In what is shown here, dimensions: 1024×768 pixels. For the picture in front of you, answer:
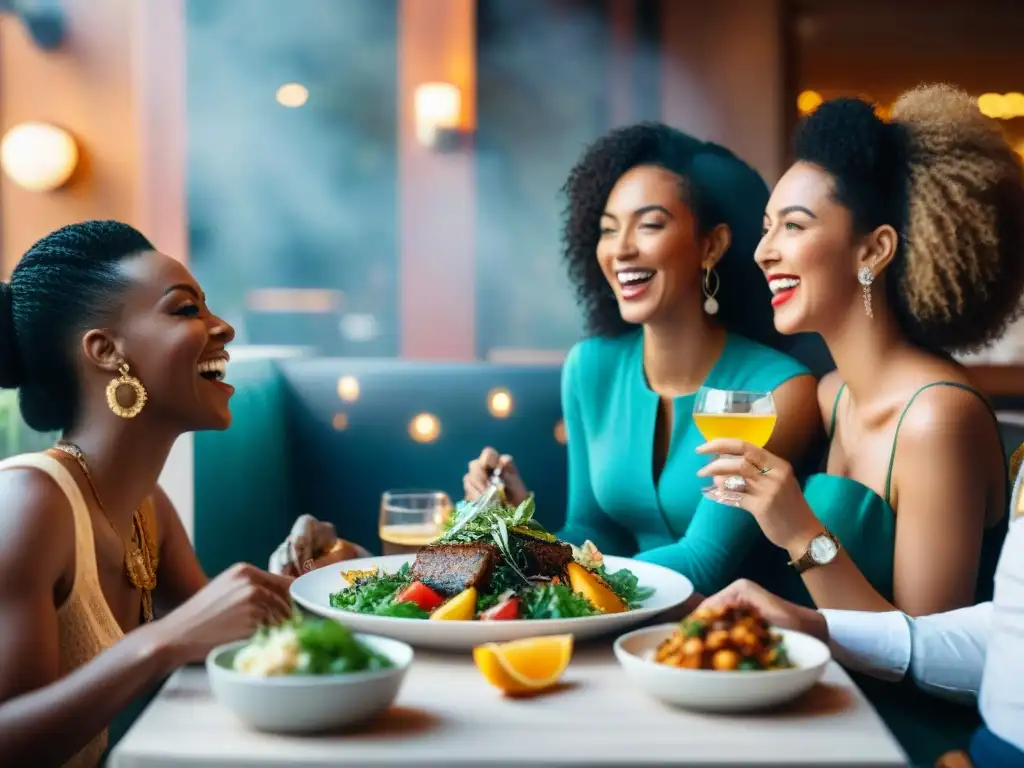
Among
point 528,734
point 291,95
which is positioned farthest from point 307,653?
point 291,95

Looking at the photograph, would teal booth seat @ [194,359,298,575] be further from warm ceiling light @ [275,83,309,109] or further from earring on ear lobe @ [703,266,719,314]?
warm ceiling light @ [275,83,309,109]

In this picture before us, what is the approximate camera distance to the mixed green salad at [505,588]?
1.32 meters

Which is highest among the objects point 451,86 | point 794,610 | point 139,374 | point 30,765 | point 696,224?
point 451,86

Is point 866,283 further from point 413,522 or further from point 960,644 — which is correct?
point 413,522

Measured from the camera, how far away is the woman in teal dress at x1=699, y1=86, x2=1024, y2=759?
176cm

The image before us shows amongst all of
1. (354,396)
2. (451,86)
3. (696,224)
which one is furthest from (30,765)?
(451,86)

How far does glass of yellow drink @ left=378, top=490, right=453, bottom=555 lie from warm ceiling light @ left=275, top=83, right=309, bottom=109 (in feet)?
14.3

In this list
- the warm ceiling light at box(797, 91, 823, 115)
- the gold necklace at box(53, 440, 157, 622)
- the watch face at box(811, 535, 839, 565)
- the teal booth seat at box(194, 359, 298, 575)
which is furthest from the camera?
the warm ceiling light at box(797, 91, 823, 115)

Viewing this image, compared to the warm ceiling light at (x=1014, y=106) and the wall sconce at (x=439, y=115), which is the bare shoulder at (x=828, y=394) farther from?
the warm ceiling light at (x=1014, y=106)

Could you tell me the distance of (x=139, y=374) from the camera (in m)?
1.51

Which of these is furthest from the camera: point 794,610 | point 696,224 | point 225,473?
point 225,473

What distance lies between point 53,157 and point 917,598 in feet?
16.2

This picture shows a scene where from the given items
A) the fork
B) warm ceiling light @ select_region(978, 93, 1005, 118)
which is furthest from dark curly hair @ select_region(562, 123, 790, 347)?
warm ceiling light @ select_region(978, 93, 1005, 118)

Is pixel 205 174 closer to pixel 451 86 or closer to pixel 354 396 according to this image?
pixel 451 86
